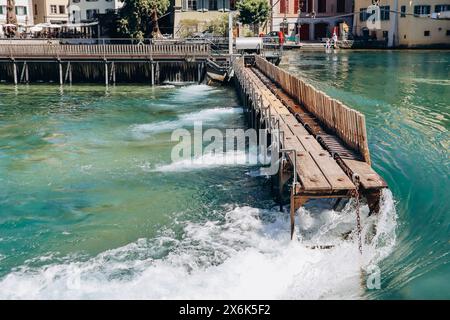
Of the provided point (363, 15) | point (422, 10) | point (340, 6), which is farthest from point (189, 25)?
point (422, 10)

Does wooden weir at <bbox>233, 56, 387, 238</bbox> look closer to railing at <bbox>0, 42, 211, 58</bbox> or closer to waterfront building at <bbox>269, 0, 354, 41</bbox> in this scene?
railing at <bbox>0, 42, 211, 58</bbox>

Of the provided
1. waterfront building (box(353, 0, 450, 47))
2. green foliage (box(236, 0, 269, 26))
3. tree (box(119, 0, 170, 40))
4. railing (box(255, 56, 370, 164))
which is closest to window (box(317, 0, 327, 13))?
waterfront building (box(353, 0, 450, 47))

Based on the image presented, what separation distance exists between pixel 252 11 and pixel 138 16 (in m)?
21.1

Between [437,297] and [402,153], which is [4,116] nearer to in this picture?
[402,153]

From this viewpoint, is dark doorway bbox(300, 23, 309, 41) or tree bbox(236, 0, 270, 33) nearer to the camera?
tree bbox(236, 0, 270, 33)

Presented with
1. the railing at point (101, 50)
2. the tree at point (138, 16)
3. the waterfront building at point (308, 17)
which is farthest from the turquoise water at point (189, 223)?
the waterfront building at point (308, 17)

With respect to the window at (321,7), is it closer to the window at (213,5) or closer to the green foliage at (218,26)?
the window at (213,5)

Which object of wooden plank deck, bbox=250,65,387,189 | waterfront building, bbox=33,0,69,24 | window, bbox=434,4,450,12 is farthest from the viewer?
waterfront building, bbox=33,0,69,24

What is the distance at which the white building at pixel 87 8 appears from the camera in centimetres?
8344

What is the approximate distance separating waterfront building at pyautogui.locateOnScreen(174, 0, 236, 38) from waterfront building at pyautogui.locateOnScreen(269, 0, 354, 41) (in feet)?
49.0

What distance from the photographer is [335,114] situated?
55.3ft

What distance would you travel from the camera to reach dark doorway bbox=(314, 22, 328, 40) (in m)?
91.5

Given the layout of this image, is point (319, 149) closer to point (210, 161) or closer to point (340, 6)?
point (210, 161)

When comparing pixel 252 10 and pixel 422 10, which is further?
pixel 252 10
